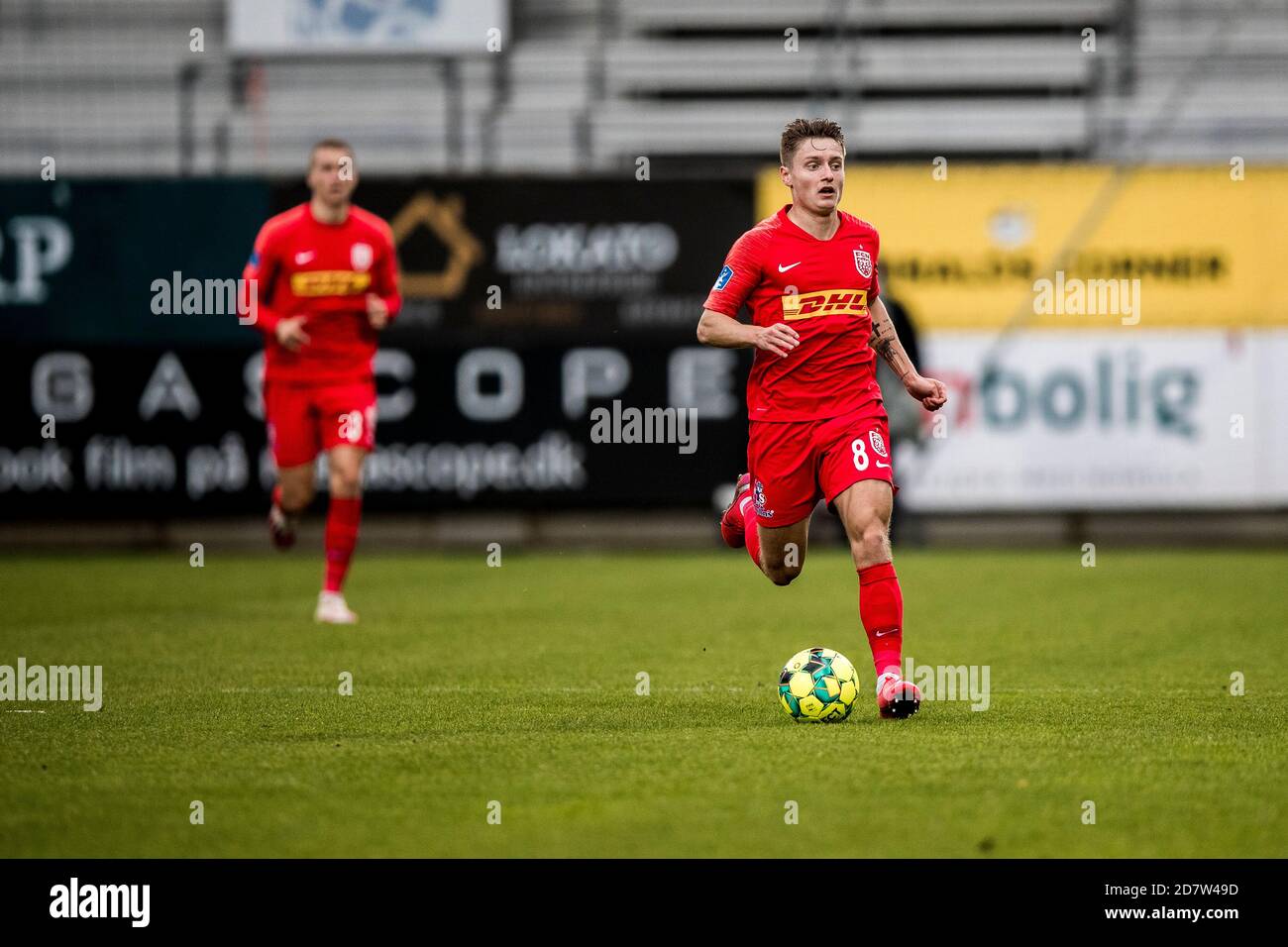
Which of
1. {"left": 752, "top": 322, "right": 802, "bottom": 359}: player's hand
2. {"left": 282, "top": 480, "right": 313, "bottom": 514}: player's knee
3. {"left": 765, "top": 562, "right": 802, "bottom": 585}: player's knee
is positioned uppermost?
{"left": 752, "top": 322, "right": 802, "bottom": 359}: player's hand

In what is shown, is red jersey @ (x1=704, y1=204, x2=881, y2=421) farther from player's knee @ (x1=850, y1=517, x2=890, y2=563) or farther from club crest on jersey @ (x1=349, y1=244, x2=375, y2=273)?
club crest on jersey @ (x1=349, y1=244, x2=375, y2=273)

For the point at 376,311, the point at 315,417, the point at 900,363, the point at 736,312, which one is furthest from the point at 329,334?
the point at 900,363

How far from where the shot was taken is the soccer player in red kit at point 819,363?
643cm

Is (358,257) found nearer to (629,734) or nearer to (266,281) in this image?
(266,281)

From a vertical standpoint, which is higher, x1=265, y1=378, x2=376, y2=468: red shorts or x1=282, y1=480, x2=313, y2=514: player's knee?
x1=265, y1=378, x2=376, y2=468: red shorts

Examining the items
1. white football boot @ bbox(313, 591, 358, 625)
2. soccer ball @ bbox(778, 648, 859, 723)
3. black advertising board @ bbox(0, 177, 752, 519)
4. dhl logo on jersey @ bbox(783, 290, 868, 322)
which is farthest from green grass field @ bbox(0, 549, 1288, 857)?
black advertising board @ bbox(0, 177, 752, 519)

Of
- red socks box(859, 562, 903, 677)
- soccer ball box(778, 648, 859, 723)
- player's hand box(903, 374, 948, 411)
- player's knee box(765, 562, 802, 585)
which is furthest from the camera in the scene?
player's knee box(765, 562, 802, 585)

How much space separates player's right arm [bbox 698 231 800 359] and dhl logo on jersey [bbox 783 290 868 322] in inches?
2.7

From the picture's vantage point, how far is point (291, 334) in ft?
32.5

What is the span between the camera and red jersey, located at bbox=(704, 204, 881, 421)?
6.68 m

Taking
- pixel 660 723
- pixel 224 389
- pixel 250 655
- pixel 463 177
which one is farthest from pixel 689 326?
pixel 660 723

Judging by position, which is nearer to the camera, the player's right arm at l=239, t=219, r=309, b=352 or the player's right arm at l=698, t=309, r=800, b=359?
the player's right arm at l=698, t=309, r=800, b=359

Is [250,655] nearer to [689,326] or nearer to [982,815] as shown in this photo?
[982,815]

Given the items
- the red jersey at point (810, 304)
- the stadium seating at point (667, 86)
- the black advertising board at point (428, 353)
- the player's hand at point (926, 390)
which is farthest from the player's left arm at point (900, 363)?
the stadium seating at point (667, 86)
